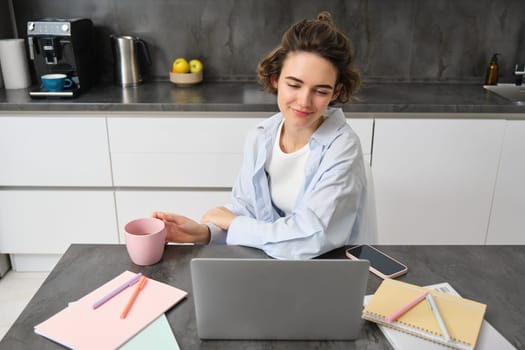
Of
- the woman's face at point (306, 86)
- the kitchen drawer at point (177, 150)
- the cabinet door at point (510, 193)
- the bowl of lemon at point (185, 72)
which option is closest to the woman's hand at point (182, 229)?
the woman's face at point (306, 86)

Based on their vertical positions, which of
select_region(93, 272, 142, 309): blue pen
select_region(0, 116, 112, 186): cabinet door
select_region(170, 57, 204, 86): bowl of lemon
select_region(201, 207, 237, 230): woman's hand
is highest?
select_region(170, 57, 204, 86): bowl of lemon

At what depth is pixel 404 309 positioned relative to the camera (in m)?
0.95

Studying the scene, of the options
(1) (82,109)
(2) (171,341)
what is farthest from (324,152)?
(1) (82,109)

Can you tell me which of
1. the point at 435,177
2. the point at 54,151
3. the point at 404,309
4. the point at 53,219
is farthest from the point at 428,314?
the point at 53,219

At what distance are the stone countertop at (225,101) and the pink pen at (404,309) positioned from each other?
1398mm

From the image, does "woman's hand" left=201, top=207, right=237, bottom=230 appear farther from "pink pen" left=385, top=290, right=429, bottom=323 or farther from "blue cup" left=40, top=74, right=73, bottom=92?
"blue cup" left=40, top=74, right=73, bottom=92

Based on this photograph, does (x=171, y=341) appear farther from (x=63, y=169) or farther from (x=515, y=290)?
(x=63, y=169)

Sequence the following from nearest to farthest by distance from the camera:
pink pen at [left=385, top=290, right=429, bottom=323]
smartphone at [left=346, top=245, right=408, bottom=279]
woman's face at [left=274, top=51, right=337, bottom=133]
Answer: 1. pink pen at [left=385, top=290, right=429, bottom=323]
2. smartphone at [left=346, top=245, right=408, bottom=279]
3. woman's face at [left=274, top=51, right=337, bottom=133]

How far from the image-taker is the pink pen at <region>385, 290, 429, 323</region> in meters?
0.93


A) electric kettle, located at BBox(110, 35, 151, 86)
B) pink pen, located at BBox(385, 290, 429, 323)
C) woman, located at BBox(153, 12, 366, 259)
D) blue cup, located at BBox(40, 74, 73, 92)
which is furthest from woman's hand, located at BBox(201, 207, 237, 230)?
→ electric kettle, located at BBox(110, 35, 151, 86)

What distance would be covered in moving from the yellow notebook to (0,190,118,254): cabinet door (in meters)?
1.78

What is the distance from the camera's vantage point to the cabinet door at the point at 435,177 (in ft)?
7.68

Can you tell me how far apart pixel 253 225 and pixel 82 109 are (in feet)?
4.59

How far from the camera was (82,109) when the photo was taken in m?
2.30
